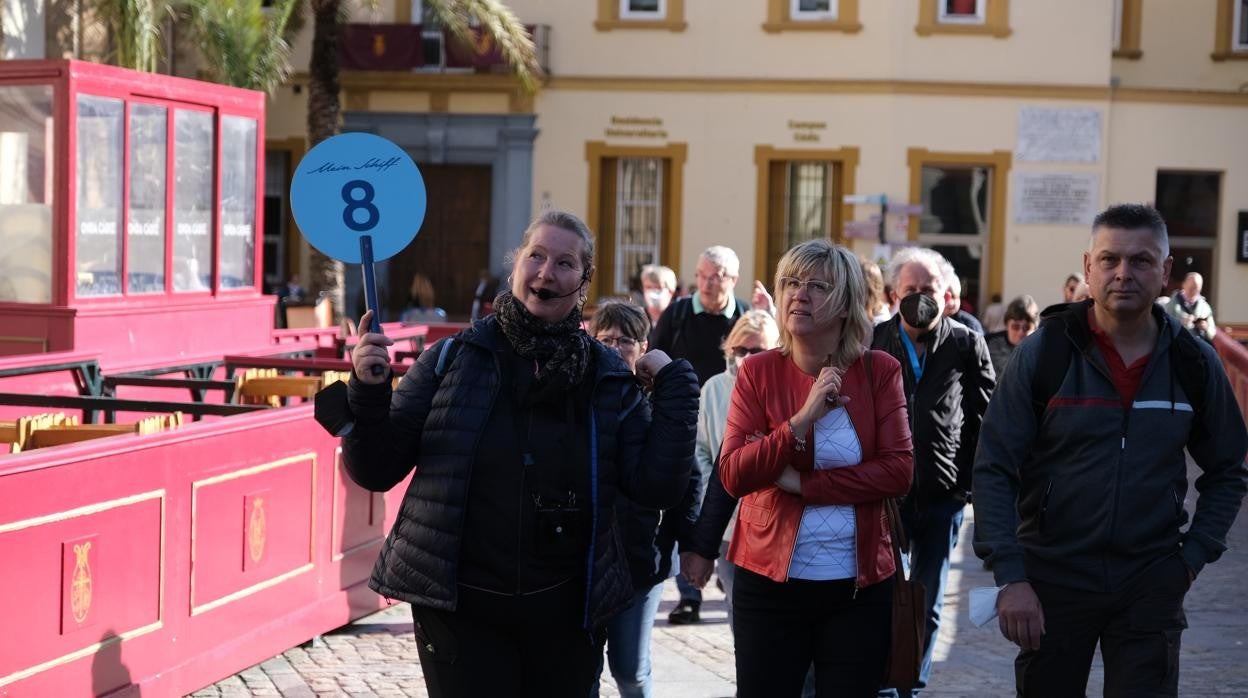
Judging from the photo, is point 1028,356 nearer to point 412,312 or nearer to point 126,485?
point 126,485

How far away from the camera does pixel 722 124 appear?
3017cm

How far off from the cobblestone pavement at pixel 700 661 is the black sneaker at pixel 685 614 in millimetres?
58

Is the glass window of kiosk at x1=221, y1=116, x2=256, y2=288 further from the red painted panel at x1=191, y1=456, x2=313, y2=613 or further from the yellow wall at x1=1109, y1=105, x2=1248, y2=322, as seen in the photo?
the yellow wall at x1=1109, y1=105, x2=1248, y2=322

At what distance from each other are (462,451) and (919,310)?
10.3ft

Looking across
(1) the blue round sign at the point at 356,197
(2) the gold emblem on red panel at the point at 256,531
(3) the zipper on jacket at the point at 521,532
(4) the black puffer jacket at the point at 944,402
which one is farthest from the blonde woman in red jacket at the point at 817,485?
(2) the gold emblem on red panel at the point at 256,531

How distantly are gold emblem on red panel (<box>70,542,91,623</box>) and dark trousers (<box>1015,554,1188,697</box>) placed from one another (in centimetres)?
339

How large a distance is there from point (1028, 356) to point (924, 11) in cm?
2597

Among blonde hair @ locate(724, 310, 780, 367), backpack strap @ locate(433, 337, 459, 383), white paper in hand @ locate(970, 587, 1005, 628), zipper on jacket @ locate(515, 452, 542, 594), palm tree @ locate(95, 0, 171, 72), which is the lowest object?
white paper in hand @ locate(970, 587, 1005, 628)

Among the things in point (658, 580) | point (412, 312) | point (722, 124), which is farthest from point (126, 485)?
point (722, 124)

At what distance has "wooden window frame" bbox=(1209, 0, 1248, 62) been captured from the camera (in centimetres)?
3091

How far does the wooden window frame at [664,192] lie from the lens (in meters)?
30.4

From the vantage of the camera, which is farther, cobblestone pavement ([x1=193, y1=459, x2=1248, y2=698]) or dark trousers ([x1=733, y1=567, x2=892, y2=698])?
cobblestone pavement ([x1=193, y1=459, x2=1248, y2=698])

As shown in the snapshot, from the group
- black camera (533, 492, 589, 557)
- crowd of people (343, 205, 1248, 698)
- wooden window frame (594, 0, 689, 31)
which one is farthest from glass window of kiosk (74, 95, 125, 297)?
wooden window frame (594, 0, 689, 31)

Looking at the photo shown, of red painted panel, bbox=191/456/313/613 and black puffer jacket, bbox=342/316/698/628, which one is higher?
black puffer jacket, bbox=342/316/698/628
